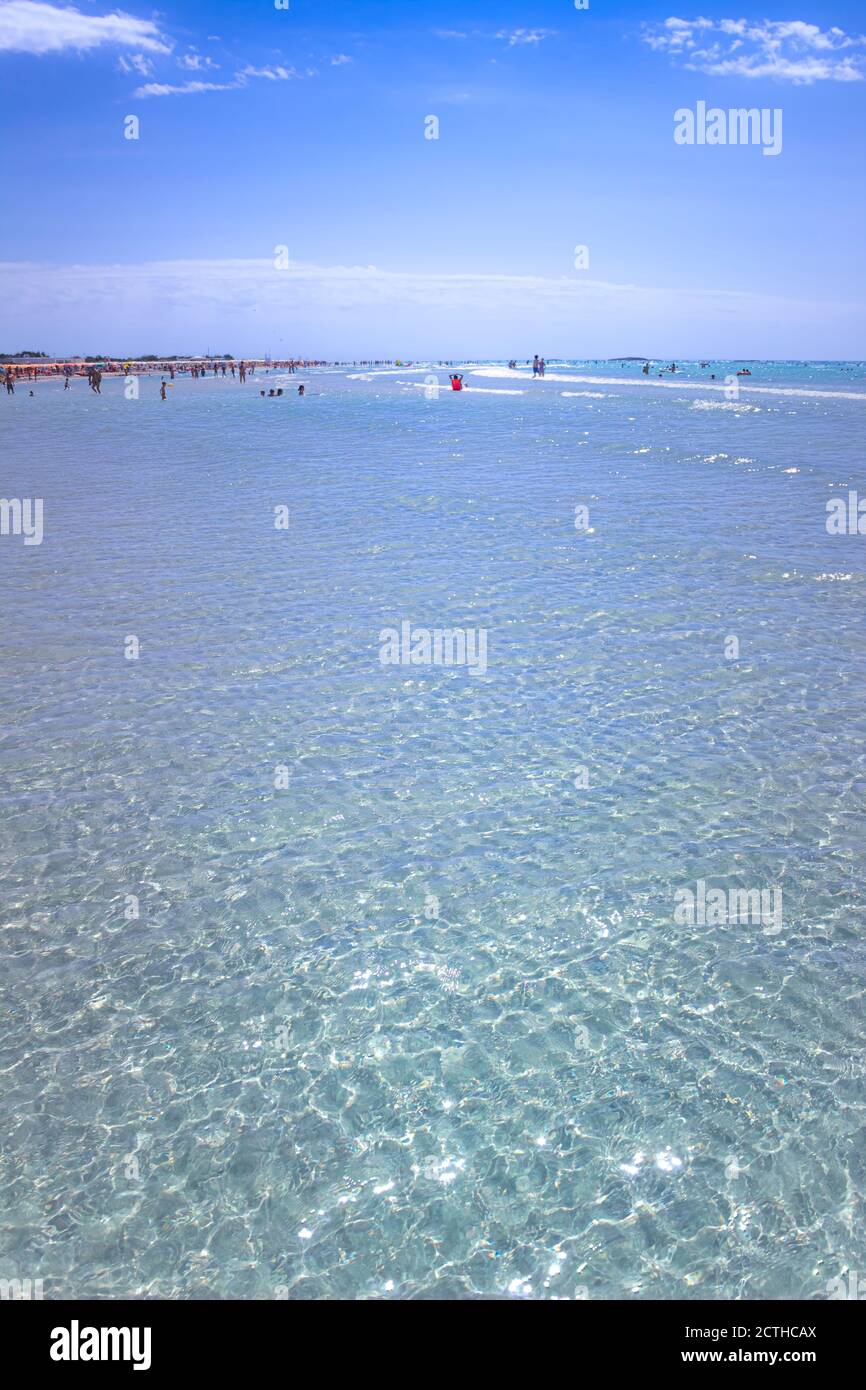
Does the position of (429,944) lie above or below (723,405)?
below

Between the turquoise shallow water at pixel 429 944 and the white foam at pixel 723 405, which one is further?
the white foam at pixel 723 405

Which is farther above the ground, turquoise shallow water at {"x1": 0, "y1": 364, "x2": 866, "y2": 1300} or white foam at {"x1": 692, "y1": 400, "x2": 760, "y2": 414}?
white foam at {"x1": 692, "y1": 400, "x2": 760, "y2": 414}

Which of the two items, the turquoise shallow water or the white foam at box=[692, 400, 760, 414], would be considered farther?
the white foam at box=[692, 400, 760, 414]

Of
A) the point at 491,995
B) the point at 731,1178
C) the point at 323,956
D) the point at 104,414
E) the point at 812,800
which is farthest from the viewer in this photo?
the point at 104,414

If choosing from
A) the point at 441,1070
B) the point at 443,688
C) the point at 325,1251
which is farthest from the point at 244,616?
the point at 325,1251

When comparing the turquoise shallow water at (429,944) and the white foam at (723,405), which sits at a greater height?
the white foam at (723,405)

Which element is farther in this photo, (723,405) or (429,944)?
(723,405)

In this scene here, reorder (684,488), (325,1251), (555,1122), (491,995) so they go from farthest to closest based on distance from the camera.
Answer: (684,488), (491,995), (555,1122), (325,1251)

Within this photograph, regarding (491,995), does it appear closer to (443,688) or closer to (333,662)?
(443,688)
